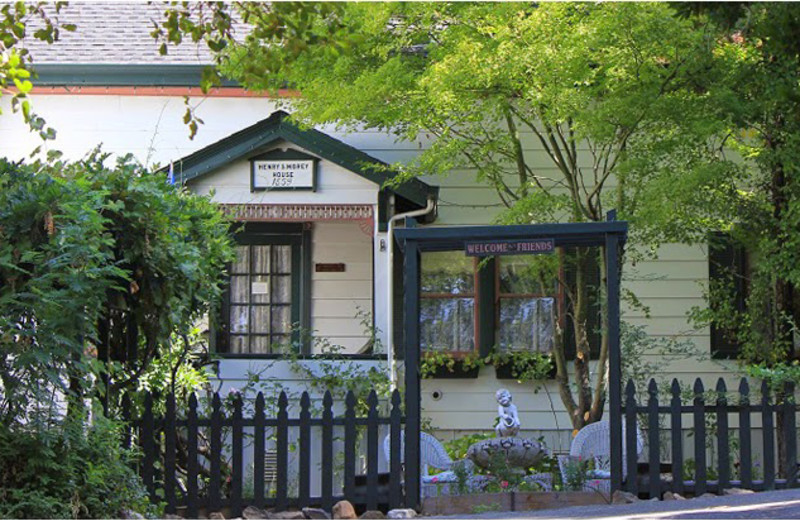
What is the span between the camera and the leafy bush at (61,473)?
791 cm

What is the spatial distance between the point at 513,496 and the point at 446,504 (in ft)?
1.94

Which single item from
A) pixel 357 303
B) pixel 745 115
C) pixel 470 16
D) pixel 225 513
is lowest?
pixel 225 513

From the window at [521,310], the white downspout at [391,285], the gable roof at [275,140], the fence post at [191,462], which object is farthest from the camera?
the window at [521,310]

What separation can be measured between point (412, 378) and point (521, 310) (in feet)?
17.6

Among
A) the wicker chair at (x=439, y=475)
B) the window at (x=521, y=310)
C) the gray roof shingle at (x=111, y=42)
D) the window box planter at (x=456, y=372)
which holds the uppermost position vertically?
the gray roof shingle at (x=111, y=42)

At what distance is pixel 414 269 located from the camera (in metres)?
11.1

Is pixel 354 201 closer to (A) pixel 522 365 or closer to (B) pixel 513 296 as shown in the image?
(B) pixel 513 296

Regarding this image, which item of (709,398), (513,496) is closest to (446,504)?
(513,496)

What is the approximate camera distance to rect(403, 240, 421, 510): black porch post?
10.9 meters

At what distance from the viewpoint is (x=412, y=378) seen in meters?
10.9

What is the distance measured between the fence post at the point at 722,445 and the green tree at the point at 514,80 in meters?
2.43

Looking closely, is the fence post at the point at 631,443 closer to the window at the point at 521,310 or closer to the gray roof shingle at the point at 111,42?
the window at the point at 521,310

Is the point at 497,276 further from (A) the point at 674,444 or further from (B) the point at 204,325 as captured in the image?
(A) the point at 674,444

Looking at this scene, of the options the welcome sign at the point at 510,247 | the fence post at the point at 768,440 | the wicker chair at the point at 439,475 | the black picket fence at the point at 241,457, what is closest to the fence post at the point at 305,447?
the black picket fence at the point at 241,457
